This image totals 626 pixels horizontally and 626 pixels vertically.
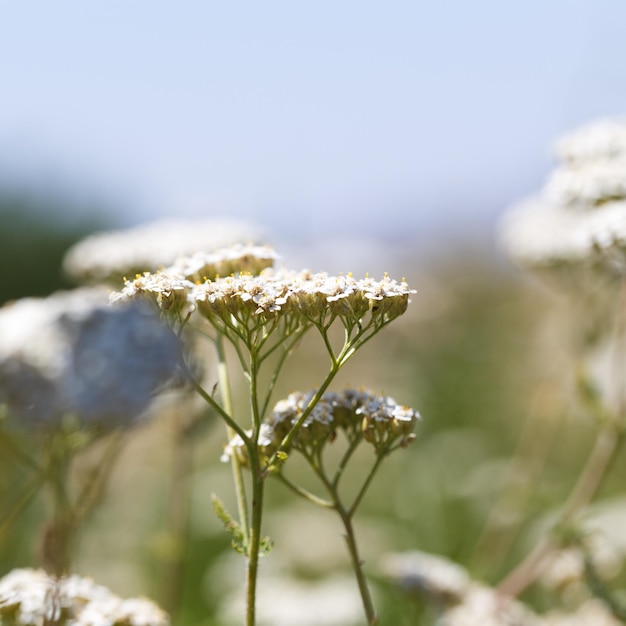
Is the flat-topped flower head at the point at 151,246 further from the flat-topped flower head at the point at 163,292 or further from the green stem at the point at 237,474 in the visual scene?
the flat-topped flower head at the point at 163,292

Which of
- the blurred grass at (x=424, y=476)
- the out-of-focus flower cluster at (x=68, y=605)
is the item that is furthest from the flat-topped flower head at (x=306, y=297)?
the blurred grass at (x=424, y=476)

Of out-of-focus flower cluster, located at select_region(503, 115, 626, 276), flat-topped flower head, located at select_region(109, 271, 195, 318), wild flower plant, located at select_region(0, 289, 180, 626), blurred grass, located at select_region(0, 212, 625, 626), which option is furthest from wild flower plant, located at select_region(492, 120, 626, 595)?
wild flower plant, located at select_region(0, 289, 180, 626)

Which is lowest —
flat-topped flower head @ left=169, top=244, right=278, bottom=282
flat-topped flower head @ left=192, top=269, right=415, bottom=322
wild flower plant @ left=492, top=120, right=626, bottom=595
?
flat-topped flower head @ left=192, top=269, right=415, bottom=322

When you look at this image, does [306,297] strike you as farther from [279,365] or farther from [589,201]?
[589,201]

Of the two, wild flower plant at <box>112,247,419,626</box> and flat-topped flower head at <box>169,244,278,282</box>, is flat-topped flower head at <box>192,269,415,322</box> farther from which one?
flat-topped flower head at <box>169,244,278,282</box>

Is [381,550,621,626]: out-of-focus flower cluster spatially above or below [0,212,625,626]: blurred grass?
below

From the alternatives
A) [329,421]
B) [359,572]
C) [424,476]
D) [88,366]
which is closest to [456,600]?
[359,572]
